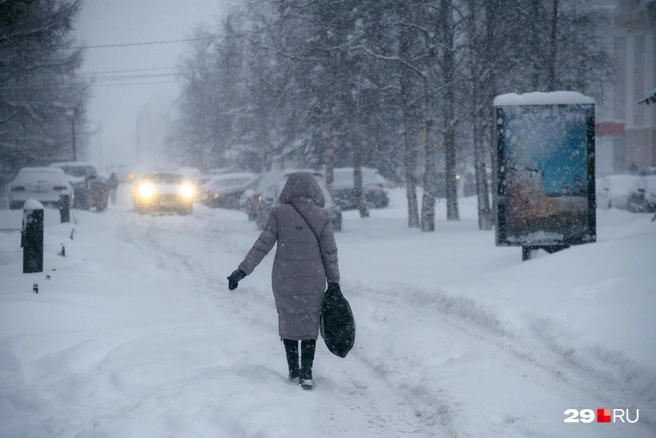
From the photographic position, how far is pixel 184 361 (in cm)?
656

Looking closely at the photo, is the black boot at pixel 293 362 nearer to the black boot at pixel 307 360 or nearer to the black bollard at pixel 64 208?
the black boot at pixel 307 360

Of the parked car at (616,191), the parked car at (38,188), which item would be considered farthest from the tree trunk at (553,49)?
the parked car at (38,188)

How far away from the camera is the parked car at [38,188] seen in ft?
79.6

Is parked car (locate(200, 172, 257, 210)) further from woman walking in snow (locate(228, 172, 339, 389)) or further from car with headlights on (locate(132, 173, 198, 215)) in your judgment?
woman walking in snow (locate(228, 172, 339, 389))

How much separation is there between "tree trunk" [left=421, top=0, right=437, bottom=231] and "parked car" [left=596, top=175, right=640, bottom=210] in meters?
12.3

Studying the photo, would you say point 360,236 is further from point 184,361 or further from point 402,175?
point 402,175

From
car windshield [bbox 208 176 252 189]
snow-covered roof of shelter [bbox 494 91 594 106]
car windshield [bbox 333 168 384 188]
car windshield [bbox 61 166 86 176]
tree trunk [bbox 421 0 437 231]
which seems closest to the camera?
snow-covered roof of shelter [bbox 494 91 594 106]

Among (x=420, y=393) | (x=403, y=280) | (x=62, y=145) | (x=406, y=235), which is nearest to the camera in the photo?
(x=420, y=393)

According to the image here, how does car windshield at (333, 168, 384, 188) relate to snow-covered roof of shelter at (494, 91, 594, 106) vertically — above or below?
below

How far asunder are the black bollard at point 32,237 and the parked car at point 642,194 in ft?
70.9

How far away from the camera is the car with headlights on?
26.3 metres

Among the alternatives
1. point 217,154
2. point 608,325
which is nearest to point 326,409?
point 608,325

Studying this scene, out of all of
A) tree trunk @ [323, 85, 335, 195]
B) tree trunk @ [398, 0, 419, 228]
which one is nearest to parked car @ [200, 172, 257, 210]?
tree trunk @ [323, 85, 335, 195]

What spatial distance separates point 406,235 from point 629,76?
37326 millimetres
